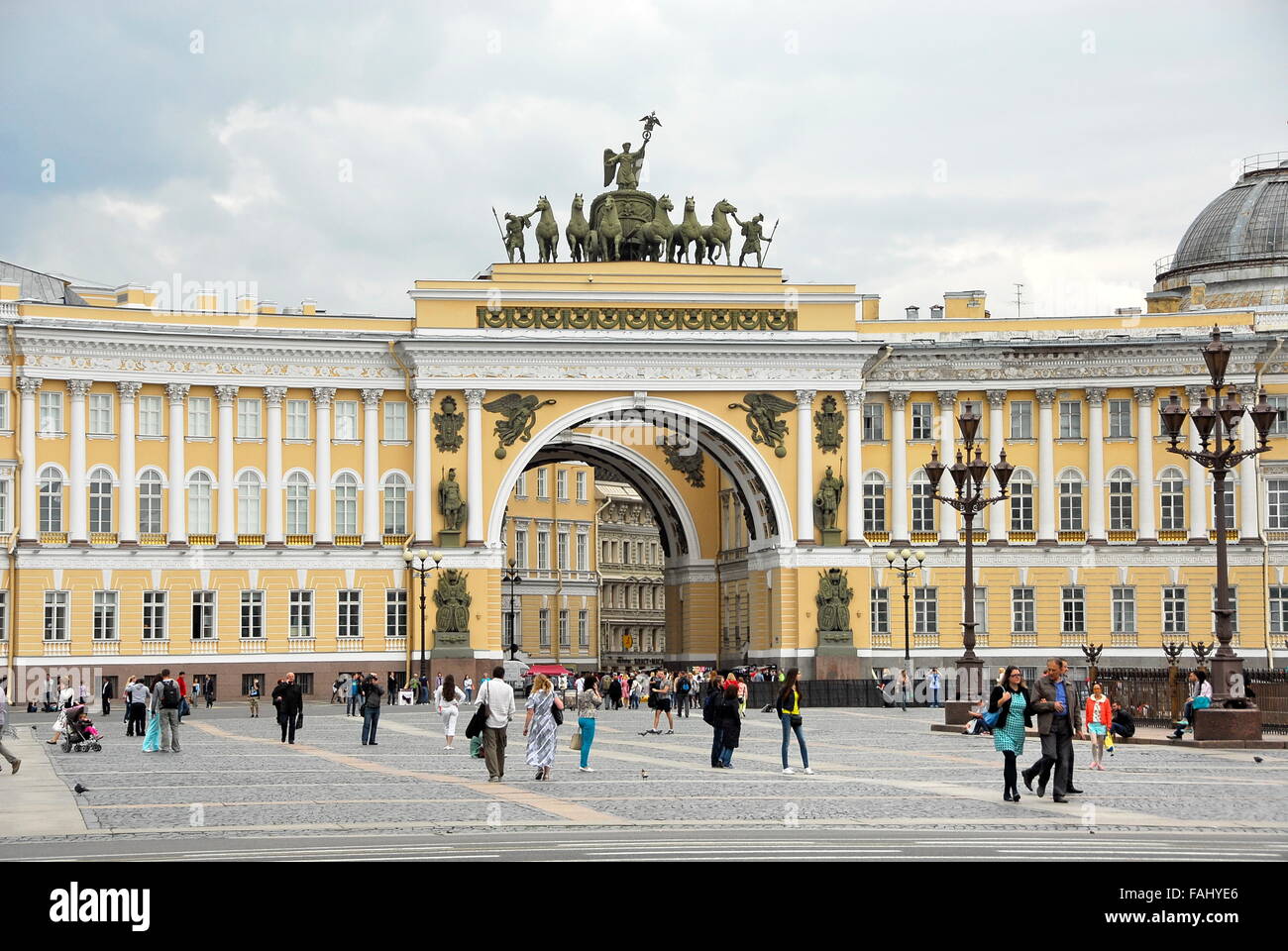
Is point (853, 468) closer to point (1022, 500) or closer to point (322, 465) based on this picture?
point (1022, 500)

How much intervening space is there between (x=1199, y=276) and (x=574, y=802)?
207ft

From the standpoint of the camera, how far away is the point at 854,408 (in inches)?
2783

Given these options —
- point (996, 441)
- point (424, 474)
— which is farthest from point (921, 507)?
point (424, 474)

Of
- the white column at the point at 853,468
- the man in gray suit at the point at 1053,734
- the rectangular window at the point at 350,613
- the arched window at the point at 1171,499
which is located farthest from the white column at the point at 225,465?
the man in gray suit at the point at 1053,734

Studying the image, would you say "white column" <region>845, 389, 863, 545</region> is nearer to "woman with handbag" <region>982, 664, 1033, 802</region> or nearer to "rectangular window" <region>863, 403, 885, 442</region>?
"rectangular window" <region>863, 403, 885, 442</region>

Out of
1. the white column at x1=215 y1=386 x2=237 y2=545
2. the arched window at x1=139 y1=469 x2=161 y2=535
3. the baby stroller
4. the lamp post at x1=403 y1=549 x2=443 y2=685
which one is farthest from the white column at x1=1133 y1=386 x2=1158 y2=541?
the baby stroller

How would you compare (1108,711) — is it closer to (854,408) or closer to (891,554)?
(891,554)

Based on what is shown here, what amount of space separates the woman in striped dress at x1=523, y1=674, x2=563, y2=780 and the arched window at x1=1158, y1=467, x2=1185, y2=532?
4713 cm

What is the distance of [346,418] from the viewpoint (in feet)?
228

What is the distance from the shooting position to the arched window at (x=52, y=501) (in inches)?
2598

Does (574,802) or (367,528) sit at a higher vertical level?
(367,528)

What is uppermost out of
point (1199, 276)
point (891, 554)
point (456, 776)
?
point (1199, 276)
